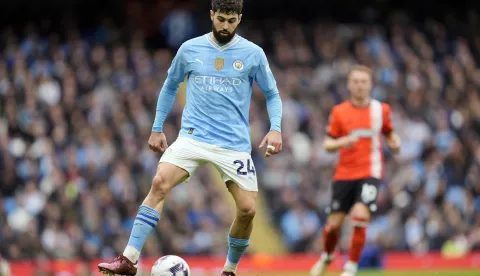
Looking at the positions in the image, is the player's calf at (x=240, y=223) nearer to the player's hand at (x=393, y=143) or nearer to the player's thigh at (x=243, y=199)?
the player's thigh at (x=243, y=199)

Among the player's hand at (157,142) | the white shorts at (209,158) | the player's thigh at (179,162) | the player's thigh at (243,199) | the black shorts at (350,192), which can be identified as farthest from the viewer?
the black shorts at (350,192)

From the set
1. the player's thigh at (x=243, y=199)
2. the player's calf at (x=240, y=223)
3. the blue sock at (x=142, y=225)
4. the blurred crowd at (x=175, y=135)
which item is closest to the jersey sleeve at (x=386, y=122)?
the player's calf at (x=240, y=223)

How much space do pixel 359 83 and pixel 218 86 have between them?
344 centimetres

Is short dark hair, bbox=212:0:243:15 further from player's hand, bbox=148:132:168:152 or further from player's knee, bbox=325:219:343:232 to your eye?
player's knee, bbox=325:219:343:232

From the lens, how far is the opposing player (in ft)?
39.4

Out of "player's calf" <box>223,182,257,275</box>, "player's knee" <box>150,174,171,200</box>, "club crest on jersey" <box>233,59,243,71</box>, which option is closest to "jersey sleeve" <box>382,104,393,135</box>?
"player's calf" <box>223,182,257,275</box>

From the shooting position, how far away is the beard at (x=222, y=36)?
9.12 m

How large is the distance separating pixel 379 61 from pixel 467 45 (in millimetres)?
3118

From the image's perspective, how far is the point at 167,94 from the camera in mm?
9508

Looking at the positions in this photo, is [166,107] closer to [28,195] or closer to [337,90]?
[28,195]

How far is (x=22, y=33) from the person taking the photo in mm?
24641

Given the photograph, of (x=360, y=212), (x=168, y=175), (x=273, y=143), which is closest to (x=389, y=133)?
(x=360, y=212)

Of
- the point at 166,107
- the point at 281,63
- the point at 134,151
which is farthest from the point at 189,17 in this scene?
the point at 166,107

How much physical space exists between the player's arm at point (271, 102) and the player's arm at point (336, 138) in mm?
2152
